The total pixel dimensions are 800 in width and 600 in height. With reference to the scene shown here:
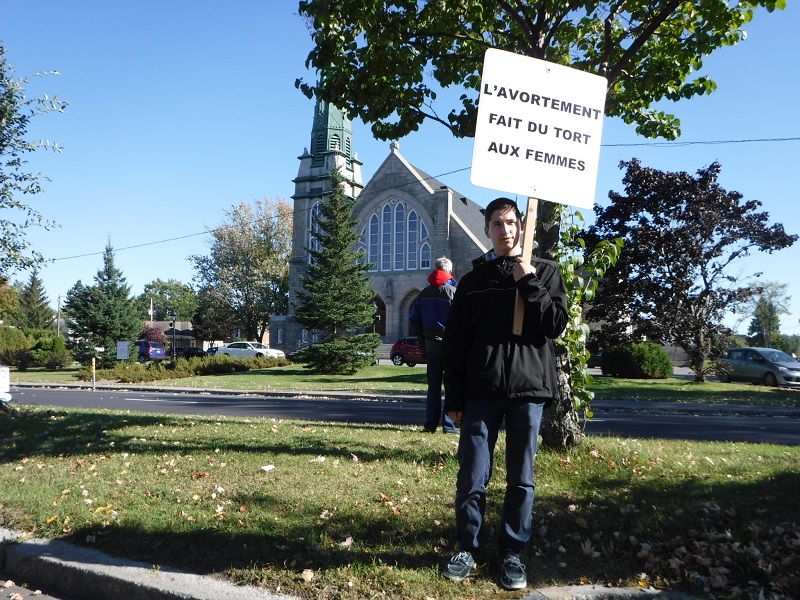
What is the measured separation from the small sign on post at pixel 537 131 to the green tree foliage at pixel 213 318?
5626 centimetres

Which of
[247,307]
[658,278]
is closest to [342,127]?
[247,307]

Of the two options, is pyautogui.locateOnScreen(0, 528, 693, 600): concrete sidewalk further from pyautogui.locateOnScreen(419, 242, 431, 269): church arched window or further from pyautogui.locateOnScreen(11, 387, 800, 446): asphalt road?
pyautogui.locateOnScreen(419, 242, 431, 269): church arched window

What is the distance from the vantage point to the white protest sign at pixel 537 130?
3762 millimetres

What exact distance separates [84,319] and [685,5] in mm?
37242

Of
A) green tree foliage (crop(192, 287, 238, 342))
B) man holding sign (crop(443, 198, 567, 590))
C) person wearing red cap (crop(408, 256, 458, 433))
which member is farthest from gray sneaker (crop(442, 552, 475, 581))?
green tree foliage (crop(192, 287, 238, 342))

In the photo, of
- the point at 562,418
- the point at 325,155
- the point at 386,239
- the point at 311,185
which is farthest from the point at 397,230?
the point at 562,418

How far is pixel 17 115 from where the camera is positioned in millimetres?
9289

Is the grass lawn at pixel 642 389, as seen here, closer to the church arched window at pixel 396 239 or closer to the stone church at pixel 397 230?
the stone church at pixel 397 230

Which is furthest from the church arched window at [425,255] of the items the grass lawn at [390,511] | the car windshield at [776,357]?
the grass lawn at [390,511]

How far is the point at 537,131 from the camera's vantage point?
3.85 meters

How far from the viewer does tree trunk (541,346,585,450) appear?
5.33 meters

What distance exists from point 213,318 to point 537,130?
5896cm

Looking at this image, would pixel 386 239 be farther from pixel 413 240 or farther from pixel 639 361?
pixel 639 361

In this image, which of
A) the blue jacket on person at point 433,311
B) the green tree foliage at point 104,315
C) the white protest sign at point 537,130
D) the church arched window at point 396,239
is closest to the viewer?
the white protest sign at point 537,130
